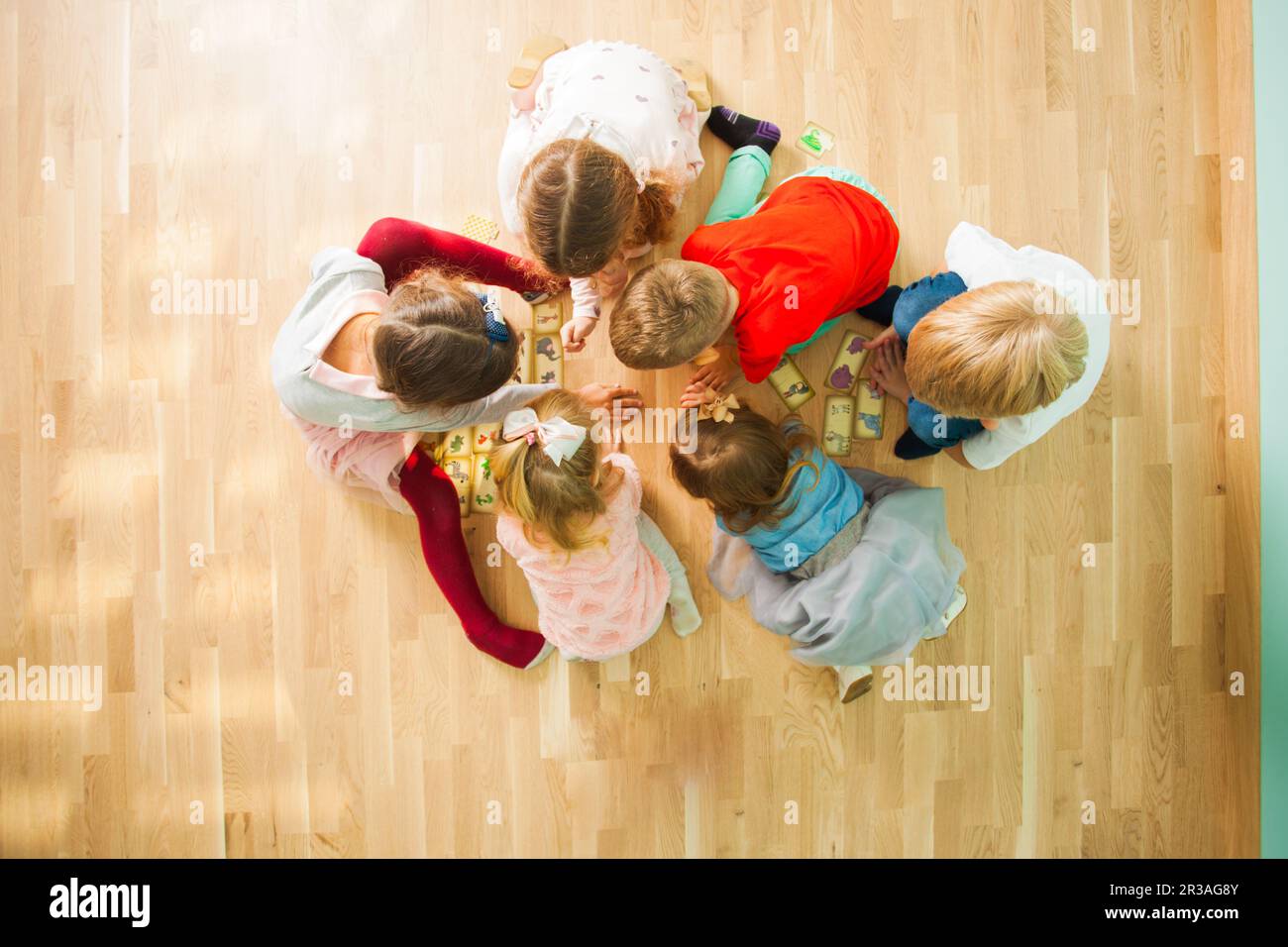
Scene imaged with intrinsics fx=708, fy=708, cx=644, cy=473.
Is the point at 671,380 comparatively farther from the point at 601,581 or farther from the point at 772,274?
the point at 601,581

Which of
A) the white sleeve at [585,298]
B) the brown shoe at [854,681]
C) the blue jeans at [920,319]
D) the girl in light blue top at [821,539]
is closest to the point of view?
the girl in light blue top at [821,539]

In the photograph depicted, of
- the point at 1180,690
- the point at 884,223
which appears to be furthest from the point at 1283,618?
the point at 884,223

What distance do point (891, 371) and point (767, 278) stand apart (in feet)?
1.88

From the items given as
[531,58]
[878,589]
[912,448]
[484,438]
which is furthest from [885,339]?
[531,58]

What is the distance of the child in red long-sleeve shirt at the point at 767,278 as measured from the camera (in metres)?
1.64

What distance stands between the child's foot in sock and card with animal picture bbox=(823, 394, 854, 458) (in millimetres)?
621

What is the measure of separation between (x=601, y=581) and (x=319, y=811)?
126cm

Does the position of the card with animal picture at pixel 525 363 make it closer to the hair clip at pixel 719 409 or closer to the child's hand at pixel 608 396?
the child's hand at pixel 608 396

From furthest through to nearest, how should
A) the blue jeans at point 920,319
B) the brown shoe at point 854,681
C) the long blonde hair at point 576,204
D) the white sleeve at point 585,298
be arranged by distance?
1. the brown shoe at point 854,681
2. the white sleeve at point 585,298
3. the blue jeans at point 920,319
4. the long blonde hair at point 576,204

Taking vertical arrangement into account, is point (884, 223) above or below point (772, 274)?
above

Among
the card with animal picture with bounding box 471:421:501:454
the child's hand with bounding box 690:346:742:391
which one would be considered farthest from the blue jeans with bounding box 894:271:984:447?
the card with animal picture with bounding box 471:421:501:454

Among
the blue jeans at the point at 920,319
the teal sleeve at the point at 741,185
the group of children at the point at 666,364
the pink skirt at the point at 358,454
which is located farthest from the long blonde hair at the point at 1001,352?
the pink skirt at the point at 358,454

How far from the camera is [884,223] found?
73.5 inches

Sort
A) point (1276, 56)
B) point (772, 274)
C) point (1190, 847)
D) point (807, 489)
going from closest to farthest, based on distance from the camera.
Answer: point (772, 274)
point (807, 489)
point (1276, 56)
point (1190, 847)
